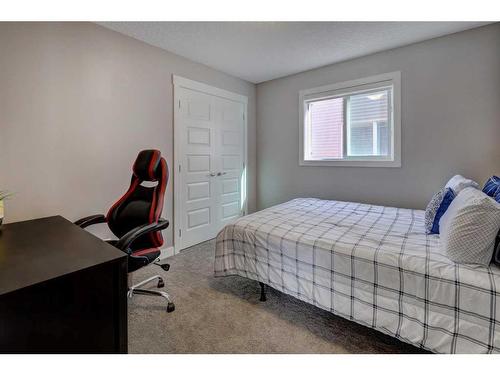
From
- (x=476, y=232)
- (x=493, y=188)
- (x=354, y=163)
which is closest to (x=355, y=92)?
(x=354, y=163)

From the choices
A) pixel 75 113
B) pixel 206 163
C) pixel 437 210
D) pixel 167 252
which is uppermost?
pixel 75 113

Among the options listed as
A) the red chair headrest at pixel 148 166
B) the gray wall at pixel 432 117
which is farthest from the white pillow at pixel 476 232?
the red chair headrest at pixel 148 166

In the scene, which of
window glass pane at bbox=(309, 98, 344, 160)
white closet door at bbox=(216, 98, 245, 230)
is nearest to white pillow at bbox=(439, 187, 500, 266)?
window glass pane at bbox=(309, 98, 344, 160)

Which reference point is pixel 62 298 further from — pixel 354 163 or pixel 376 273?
pixel 354 163

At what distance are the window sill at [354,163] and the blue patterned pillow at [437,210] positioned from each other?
1.14 meters

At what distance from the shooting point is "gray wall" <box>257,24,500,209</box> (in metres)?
2.43

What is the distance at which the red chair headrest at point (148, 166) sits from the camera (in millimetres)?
1944

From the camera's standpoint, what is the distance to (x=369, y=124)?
3209 mm

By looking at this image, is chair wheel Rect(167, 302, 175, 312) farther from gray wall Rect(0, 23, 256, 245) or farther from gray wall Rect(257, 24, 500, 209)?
gray wall Rect(257, 24, 500, 209)

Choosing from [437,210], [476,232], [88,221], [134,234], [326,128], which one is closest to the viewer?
[476,232]

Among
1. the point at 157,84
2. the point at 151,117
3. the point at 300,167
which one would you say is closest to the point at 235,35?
the point at 157,84

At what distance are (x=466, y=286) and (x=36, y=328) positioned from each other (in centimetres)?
186

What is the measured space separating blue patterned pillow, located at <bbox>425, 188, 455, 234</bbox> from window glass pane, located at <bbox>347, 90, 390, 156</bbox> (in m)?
1.31

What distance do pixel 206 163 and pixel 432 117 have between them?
8.82 feet
